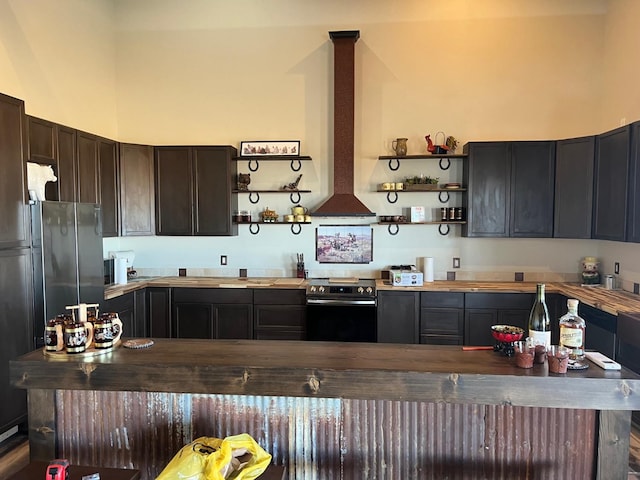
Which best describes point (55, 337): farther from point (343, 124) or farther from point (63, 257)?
point (343, 124)

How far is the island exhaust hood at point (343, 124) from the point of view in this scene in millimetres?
4527

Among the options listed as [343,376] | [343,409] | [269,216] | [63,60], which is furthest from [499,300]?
[63,60]

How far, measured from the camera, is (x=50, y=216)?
320cm

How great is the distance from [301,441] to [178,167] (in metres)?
3.52

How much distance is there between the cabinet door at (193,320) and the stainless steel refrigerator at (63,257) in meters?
0.87

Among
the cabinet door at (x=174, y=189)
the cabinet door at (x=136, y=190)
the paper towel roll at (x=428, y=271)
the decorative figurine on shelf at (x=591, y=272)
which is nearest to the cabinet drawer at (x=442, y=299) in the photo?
the paper towel roll at (x=428, y=271)

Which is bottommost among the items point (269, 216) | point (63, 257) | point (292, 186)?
point (63, 257)

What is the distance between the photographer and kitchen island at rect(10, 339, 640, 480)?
1.64 m

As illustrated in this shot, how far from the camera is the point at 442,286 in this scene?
4.28m

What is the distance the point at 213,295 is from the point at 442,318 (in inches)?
91.3

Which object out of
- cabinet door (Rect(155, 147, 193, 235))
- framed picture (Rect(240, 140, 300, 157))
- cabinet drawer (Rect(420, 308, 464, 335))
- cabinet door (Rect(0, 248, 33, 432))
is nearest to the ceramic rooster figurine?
framed picture (Rect(240, 140, 300, 157))

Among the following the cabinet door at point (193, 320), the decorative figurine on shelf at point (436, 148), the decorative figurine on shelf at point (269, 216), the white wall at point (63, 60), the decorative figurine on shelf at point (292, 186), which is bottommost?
the cabinet door at point (193, 320)

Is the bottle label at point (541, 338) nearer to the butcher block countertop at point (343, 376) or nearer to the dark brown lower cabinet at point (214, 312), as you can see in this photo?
the butcher block countertop at point (343, 376)

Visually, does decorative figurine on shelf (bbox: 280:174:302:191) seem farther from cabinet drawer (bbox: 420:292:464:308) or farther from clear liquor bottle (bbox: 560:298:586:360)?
clear liquor bottle (bbox: 560:298:586:360)
